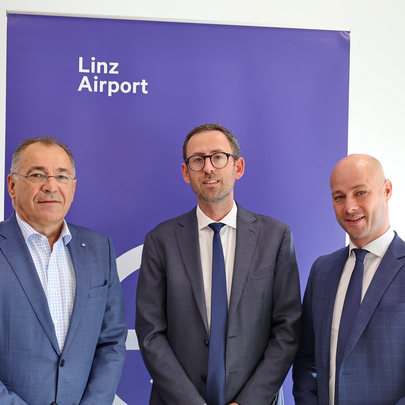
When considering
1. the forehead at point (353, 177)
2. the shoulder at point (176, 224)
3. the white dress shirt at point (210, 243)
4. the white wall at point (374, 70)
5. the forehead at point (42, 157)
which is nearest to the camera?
the forehead at point (353, 177)

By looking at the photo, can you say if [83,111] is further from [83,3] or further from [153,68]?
[83,3]

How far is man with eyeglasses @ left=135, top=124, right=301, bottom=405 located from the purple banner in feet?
1.96

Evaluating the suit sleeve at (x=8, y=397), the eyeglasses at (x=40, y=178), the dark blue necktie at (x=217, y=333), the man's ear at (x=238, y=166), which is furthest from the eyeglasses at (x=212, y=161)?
the suit sleeve at (x=8, y=397)

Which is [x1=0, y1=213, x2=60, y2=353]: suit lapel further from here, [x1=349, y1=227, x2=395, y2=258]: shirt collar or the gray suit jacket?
[x1=349, y1=227, x2=395, y2=258]: shirt collar

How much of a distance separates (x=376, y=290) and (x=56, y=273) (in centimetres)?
148

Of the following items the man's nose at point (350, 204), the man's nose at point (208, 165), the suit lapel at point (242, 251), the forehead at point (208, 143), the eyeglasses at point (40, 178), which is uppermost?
the forehead at point (208, 143)

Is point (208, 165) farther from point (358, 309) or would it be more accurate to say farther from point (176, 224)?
point (358, 309)

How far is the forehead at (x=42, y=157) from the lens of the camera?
6.81 feet

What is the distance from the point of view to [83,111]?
282 centimetres

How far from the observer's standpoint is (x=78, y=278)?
6.70 ft

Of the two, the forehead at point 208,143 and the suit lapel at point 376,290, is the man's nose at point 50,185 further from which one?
the suit lapel at point 376,290

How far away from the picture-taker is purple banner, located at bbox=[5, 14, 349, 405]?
280cm

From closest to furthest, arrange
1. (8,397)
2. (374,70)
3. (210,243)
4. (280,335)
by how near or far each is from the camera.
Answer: (8,397)
(280,335)
(210,243)
(374,70)

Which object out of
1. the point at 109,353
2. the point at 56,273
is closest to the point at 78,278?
the point at 56,273
